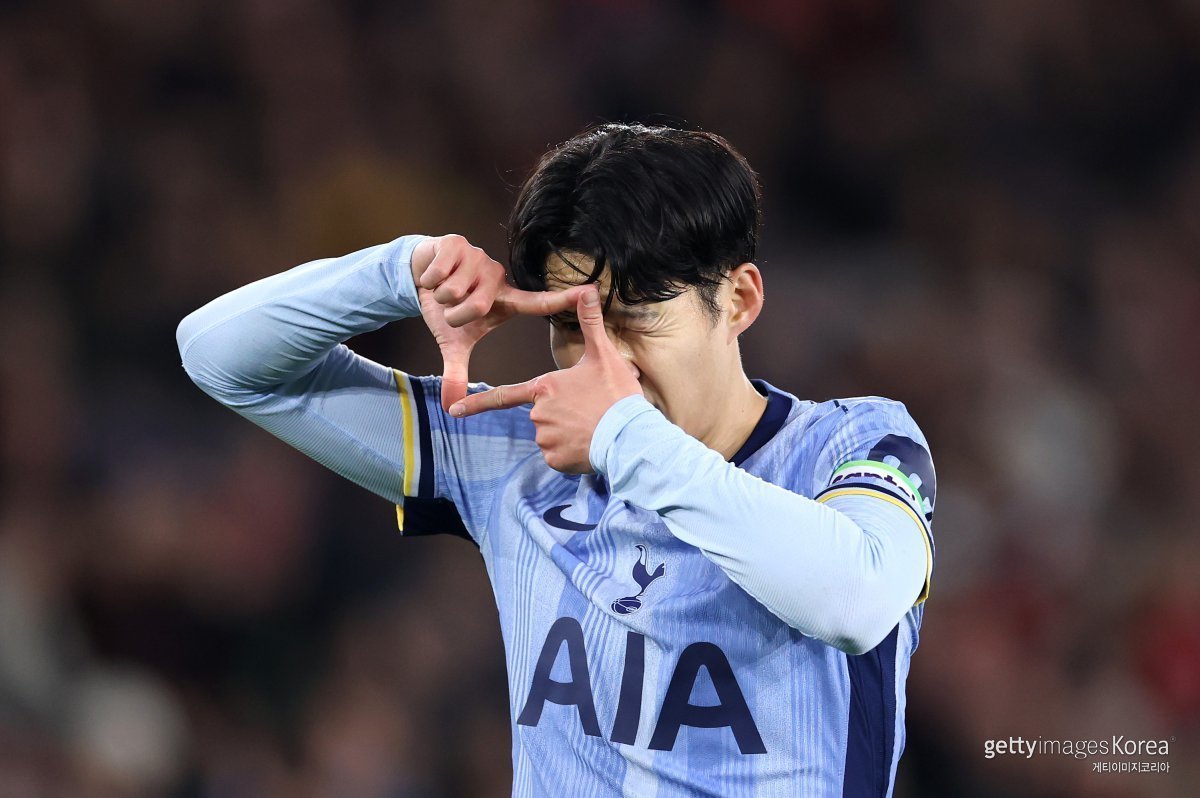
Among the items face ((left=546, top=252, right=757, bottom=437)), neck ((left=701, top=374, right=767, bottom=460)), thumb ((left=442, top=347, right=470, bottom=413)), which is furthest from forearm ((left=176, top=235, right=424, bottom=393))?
neck ((left=701, top=374, right=767, bottom=460))

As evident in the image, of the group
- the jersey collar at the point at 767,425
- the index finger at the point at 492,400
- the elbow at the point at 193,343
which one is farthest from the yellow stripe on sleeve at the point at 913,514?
the elbow at the point at 193,343

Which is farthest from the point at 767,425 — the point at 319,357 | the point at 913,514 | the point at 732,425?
the point at 319,357

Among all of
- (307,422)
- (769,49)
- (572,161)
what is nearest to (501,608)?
(307,422)

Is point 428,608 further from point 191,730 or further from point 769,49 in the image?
point 769,49

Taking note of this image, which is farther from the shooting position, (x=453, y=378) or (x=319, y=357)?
(x=319, y=357)

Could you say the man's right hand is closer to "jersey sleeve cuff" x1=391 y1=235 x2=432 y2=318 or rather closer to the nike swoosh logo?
"jersey sleeve cuff" x1=391 y1=235 x2=432 y2=318

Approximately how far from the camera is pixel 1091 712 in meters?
3.46

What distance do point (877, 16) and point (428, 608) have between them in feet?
8.64

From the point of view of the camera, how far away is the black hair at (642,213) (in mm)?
1550

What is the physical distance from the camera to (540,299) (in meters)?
1.52

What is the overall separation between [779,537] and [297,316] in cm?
76

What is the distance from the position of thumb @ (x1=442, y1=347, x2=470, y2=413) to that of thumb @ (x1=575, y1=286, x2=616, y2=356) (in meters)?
0.16

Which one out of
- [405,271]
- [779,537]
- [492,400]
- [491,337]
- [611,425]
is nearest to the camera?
[779,537]

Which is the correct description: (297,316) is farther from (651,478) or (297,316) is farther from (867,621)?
(867,621)
